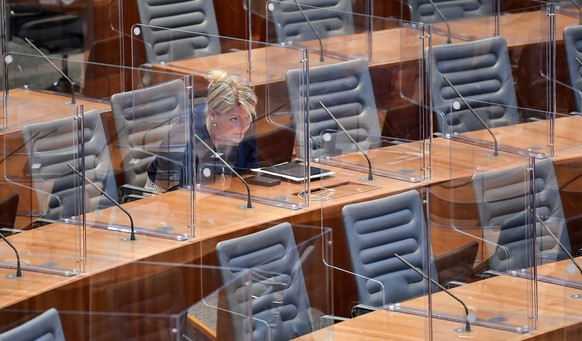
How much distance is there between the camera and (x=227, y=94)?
289 cm

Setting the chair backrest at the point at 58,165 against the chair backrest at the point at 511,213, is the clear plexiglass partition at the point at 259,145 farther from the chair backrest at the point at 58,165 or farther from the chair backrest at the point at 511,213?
the chair backrest at the point at 511,213

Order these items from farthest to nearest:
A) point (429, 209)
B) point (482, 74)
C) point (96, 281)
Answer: point (482, 74) → point (429, 209) → point (96, 281)

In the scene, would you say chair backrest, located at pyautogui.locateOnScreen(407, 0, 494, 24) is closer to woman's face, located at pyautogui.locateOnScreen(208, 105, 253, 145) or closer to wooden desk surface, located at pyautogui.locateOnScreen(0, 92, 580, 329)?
wooden desk surface, located at pyautogui.locateOnScreen(0, 92, 580, 329)

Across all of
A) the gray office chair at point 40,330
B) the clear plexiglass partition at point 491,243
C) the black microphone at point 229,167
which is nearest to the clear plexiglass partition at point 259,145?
the black microphone at point 229,167

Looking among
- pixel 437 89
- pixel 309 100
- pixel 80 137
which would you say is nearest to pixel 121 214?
pixel 80 137

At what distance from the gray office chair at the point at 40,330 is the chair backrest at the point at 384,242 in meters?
0.82

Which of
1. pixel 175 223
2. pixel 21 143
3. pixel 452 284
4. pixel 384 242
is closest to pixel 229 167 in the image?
pixel 175 223

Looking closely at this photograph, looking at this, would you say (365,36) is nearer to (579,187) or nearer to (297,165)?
(297,165)

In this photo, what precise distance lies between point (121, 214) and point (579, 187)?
36.5 inches

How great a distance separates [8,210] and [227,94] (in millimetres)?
528

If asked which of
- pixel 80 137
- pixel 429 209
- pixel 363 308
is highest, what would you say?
pixel 80 137

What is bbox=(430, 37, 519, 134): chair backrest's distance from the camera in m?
3.39

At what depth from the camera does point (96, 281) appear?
2.41m

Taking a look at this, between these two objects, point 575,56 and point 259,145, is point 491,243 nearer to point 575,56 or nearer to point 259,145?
point 259,145
